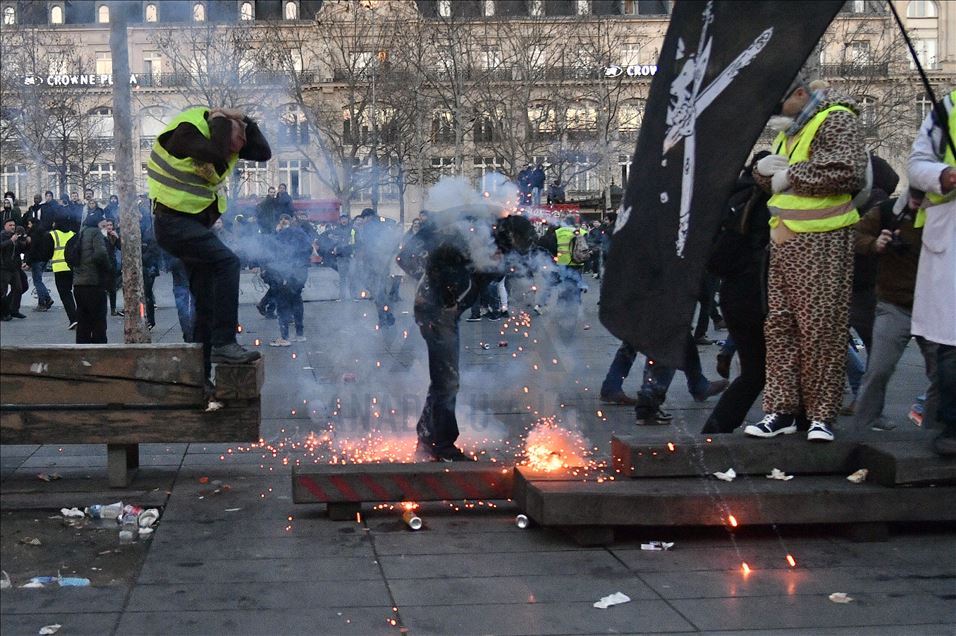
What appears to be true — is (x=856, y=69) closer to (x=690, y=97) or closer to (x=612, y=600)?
(x=690, y=97)

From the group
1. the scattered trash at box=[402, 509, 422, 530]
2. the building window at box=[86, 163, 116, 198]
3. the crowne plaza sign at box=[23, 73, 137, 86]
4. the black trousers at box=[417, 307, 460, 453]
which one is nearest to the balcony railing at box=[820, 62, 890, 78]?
the building window at box=[86, 163, 116, 198]

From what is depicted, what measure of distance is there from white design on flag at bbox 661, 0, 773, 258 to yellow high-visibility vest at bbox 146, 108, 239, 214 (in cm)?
293

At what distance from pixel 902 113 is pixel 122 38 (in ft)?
125

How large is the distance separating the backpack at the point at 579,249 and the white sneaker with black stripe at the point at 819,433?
38.3ft

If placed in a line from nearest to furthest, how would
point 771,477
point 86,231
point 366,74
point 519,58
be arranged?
point 771,477, point 86,231, point 366,74, point 519,58

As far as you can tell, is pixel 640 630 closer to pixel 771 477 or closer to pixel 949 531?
pixel 771 477

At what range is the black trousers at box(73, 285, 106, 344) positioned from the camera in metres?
11.9

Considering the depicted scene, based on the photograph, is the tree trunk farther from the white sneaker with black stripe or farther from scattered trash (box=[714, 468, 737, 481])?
the white sneaker with black stripe

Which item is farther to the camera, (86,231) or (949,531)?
(86,231)

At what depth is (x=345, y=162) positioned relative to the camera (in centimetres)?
2066

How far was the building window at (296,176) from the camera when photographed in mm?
17406

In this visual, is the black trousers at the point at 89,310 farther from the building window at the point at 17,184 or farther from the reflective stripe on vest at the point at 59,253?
the building window at the point at 17,184

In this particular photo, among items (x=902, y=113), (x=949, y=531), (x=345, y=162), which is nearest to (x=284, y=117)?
(x=949, y=531)

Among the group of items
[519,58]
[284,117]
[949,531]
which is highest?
[519,58]
